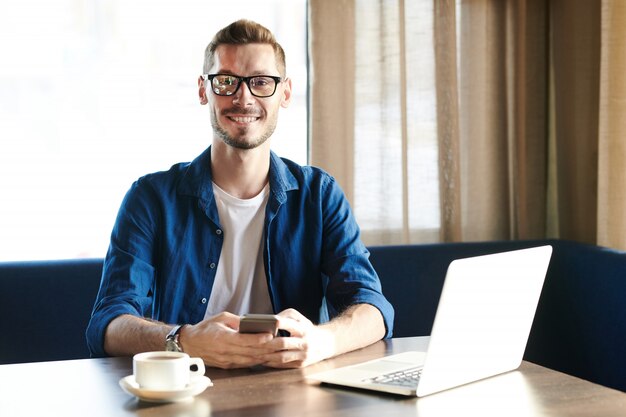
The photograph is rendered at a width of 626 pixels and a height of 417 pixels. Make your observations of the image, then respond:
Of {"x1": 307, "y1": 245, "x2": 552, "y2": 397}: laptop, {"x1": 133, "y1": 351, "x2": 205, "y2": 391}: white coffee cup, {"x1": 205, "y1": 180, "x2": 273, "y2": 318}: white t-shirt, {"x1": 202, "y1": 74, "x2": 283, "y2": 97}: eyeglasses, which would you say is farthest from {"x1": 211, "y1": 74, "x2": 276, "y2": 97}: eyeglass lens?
{"x1": 133, "y1": 351, "x2": 205, "y2": 391}: white coffee cup

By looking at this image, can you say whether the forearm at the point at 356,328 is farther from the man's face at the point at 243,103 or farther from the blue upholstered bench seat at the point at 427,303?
the blue upholstered bench seat at the point at 427,303

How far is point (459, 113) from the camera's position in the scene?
3486 millimetres

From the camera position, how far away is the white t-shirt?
88.0 inches

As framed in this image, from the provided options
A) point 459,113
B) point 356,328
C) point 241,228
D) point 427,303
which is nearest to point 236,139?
point 241,228

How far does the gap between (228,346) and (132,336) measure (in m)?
0.29

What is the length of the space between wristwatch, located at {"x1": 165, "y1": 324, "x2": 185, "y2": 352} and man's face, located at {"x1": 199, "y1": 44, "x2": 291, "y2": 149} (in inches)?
25.9

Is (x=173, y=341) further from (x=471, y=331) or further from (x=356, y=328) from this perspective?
(x=471, y=331)

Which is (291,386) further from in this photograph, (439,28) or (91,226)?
(439,28)

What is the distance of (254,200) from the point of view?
2307 mm

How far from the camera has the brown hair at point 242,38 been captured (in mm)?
2312

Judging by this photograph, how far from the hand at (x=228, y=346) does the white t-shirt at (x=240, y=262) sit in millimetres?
492

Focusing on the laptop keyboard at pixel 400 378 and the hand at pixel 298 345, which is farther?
the hand at pixel 298 345

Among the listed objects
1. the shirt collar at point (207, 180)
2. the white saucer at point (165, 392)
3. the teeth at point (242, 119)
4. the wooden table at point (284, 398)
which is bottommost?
the wooden table at point (284, 398)

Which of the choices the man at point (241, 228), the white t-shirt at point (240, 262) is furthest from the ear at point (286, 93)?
the white t-shirt at point (240, 262)
